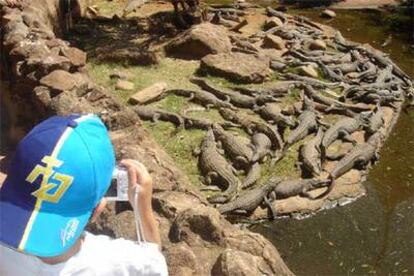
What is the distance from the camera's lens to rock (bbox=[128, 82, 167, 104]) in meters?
9.81

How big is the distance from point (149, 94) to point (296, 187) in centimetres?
318

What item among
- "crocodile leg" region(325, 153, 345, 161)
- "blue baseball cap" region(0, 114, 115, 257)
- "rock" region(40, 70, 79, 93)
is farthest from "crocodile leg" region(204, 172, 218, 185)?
"blue baseball cap" region(0, 114, 115, 257)

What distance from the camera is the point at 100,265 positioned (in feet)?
6.93

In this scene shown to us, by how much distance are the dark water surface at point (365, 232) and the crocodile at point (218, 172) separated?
0.63 meters

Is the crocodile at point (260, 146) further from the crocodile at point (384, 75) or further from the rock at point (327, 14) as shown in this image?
the rock at point (327, 14)

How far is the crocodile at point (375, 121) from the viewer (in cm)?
991

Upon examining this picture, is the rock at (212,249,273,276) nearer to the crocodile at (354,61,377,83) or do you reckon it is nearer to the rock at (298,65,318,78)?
the rock at (298,65,318,78)

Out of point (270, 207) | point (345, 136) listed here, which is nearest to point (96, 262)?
point (270, 207)

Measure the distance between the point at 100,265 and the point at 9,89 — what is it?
4.65 m

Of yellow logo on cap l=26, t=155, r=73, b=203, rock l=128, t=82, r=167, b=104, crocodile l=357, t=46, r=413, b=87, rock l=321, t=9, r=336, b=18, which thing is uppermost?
yellow logo on cap l=26, t=155, r=73, b=203

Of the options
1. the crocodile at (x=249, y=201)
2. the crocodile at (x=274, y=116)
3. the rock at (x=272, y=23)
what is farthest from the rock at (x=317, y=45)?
the crocodile at (x=249, y=201)

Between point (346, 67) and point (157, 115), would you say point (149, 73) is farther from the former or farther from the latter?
→ point (346, 67)

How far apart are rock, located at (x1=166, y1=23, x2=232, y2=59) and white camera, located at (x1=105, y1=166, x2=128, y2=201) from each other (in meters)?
9.53

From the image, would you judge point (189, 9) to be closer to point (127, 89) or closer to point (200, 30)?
point (200, 30)
